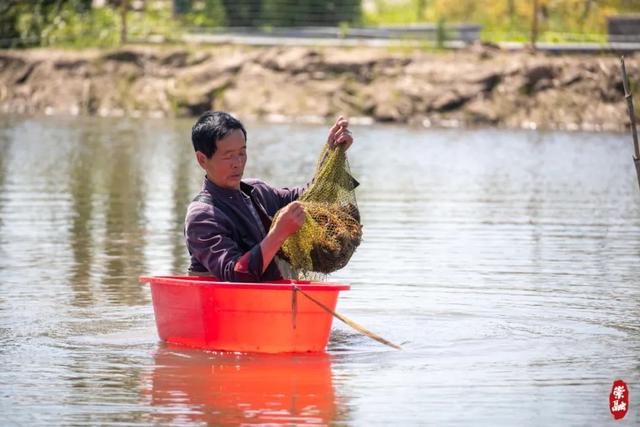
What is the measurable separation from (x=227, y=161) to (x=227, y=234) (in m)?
0.38

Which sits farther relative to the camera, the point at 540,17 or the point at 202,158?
the point at 540,17

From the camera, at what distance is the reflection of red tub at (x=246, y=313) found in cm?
716

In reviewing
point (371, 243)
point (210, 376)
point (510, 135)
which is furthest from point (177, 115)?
point (210, 376)

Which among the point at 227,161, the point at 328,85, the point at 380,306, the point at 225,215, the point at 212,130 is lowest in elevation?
the point at 328,85

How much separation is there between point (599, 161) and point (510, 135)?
6264 millimetres

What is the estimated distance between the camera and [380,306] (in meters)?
9.26

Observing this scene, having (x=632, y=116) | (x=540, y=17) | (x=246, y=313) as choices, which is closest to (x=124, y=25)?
(x=540, y=17)

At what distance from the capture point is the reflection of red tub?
7.16 metres

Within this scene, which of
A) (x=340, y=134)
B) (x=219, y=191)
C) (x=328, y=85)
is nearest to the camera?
(x=219, y=191)

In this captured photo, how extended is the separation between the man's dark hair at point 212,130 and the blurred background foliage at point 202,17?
28.0 metres

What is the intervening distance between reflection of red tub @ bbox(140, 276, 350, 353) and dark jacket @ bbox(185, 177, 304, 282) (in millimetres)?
104

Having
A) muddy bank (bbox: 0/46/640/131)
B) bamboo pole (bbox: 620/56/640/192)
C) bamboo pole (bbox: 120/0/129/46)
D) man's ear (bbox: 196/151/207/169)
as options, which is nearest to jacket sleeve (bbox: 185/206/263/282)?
man's ear (bbox: 196/151/207/169)

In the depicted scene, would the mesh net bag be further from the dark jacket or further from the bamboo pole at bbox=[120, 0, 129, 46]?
the bamboo pole at bbox=[120, 0, 129, 46]

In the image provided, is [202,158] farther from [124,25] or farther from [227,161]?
[124,25]
